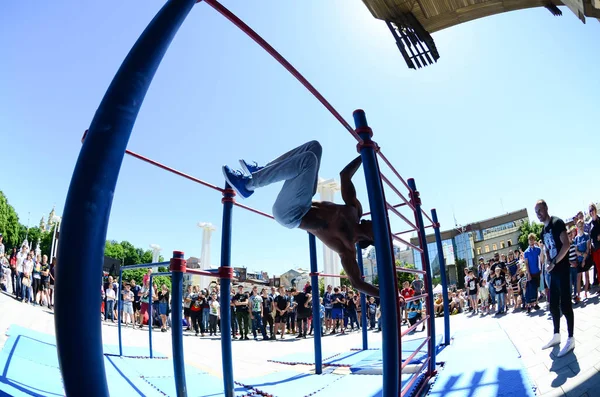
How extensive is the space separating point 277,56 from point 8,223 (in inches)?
1783

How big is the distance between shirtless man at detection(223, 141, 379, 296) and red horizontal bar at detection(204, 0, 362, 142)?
43 cm

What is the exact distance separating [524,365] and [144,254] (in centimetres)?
7772

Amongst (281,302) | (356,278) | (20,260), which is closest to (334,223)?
(356,278)

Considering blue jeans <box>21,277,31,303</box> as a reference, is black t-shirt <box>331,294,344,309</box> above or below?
below

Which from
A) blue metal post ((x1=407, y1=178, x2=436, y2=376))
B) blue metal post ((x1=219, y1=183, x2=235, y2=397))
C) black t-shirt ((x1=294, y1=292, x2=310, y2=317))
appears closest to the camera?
blue metal post ((x1=219, y1=183, x2=235, y2=397))

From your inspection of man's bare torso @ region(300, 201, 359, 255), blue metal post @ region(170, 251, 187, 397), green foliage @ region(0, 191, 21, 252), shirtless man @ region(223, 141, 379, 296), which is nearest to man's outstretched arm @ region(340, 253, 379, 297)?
shirtless man @ region(223, 141, 379, 296)

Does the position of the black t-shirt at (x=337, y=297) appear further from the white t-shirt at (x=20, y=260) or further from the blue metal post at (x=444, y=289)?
the white t-shirt at (x=20, y=260)

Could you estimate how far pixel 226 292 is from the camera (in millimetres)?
3105

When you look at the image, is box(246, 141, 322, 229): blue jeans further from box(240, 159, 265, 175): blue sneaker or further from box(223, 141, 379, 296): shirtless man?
box(240, 159, 265, 175): blue sneaker

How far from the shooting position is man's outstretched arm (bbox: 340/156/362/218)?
2.90 m

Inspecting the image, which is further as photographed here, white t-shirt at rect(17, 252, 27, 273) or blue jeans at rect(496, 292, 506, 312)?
white t-shirt at rect(17, 252, 27, 273)

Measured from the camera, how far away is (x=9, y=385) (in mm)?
2371

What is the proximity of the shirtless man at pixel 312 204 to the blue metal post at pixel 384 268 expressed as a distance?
1.50ft

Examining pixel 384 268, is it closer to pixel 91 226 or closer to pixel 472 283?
pixel 91 226
